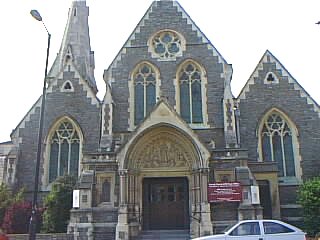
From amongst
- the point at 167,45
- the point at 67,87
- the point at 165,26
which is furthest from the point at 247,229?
the point at 67,87

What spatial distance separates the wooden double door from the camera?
20266 millimetres

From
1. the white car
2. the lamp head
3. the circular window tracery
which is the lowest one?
the white car

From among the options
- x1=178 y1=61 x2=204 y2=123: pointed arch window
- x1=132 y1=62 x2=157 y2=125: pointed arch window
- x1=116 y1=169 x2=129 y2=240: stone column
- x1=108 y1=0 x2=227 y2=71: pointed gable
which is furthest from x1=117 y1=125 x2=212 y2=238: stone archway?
x1=108 y1=0 x2=227 y2=71: pointed gable

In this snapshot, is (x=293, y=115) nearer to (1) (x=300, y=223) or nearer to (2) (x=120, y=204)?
(1) (x=300, y=223)

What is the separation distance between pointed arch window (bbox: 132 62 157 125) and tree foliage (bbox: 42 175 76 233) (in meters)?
5.72

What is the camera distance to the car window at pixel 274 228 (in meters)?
12.7

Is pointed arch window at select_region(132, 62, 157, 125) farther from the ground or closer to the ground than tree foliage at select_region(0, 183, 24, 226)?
farther from the ground

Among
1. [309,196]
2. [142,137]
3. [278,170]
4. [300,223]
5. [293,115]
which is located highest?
[293,115]

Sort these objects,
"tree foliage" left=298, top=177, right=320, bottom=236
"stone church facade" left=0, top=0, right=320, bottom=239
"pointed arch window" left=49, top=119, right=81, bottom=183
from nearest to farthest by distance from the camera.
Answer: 1. "tree foliage" left=298, top=177, right=320, bottom=236
2. "stone church facade" left=0, top=0, right=320, bottom=239
3. "pointed arch window" left=49, top=119, right=81, bottom=183

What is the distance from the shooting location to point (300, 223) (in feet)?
67.1

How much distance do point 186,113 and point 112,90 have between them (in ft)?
15.5

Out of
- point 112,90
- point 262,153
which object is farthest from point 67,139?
point 262,153

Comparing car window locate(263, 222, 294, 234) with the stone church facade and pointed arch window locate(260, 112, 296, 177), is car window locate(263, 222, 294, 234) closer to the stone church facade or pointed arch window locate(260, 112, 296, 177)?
the stone church facade

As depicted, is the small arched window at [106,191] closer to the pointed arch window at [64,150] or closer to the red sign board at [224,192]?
the pointed arch window at [64,150]
